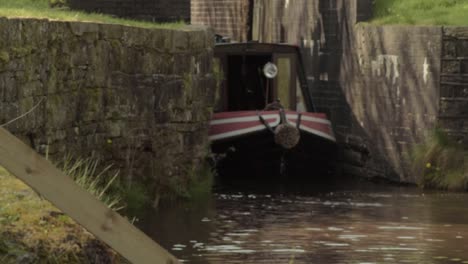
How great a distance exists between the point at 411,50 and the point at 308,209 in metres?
4.52

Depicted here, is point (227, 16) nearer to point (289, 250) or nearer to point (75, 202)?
point (289, 250)

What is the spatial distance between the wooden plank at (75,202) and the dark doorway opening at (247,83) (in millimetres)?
18630

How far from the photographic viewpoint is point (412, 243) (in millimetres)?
15133

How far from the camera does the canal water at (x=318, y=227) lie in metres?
14.0

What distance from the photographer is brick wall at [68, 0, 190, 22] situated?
1375 inches

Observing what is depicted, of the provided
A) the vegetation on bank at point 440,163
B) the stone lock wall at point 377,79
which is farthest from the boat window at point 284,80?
→ the vegetation on bank at point 440,163

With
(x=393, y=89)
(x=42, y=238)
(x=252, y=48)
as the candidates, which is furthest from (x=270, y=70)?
(x=42, y=238)

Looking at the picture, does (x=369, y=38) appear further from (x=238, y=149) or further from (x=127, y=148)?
(x=127, y=148)

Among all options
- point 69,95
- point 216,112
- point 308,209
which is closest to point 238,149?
point 216,112

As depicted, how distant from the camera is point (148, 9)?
35.7 metres

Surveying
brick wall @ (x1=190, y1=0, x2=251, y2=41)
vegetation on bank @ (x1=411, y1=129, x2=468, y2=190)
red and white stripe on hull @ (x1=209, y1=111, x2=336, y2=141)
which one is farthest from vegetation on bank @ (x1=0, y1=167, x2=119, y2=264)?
brick wall @ (x1=190, y1=0, x2=251, y2=41)

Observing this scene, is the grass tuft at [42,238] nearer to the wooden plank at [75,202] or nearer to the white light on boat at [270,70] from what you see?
the wooden plank at [75,202]

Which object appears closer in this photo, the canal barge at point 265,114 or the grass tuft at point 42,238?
the grass tuft at point 42,238

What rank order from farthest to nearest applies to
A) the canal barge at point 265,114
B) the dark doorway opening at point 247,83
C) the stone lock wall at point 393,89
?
the dark doorway opening at point 247,83, the canal barge at point 265,114, the stone lock wall at point 393,89
